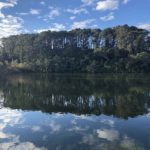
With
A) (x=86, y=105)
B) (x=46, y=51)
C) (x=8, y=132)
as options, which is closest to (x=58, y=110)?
(x=86, y=105)

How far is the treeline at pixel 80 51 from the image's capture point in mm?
76500

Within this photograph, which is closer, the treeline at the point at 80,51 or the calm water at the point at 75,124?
the calm water at the point at 75,124

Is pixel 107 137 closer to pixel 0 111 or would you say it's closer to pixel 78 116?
pixel 78 116

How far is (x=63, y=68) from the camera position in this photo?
78500 mm

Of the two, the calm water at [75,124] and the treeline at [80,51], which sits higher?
the treeline at [80,51]

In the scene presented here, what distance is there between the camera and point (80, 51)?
294 ft

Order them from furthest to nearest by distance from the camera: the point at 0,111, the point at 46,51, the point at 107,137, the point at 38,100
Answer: the point at 46,51 < the point at 38,100 < the point at 0,111 < the point at 107,137

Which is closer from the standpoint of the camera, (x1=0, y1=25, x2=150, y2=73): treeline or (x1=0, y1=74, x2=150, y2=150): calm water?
(x1=0, y1=74, x2=150, y2=150): calm water

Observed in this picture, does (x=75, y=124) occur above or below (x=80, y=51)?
below

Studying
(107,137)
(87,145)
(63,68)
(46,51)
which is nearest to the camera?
(87,145)

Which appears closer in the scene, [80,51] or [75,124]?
[75,124]

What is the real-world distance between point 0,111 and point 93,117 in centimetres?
646

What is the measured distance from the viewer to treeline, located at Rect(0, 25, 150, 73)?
76.5 m

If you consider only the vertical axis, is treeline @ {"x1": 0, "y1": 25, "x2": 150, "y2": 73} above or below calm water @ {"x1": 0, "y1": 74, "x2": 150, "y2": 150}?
above
